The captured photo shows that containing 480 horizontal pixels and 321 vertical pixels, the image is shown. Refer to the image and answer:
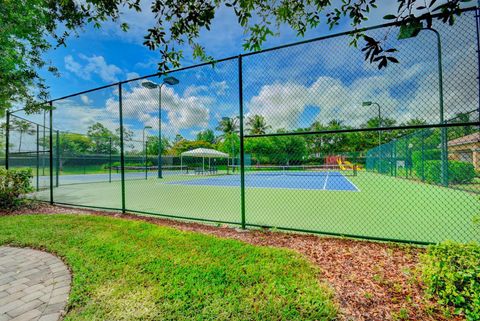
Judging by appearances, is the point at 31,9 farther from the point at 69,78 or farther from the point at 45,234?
the point at 45,234

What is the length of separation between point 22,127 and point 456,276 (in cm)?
1235

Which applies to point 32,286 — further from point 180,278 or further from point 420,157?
point 420,157

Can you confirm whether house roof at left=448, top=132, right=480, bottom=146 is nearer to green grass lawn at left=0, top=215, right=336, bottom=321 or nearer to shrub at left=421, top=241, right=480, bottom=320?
shrub at left=421, top=241, right=480, bottom=320

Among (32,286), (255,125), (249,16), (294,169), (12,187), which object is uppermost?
(249,16)

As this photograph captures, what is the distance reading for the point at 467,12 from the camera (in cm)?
300

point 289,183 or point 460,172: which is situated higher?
point 460,172

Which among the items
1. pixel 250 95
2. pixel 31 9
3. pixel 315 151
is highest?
pixel 31 9

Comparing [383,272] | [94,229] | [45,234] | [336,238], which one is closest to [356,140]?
[336,238]

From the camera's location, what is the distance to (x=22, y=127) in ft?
29.5

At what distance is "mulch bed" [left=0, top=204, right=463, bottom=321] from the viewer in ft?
6.49

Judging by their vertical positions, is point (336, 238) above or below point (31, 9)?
below

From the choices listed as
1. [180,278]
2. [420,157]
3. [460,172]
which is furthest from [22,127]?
[420,157]

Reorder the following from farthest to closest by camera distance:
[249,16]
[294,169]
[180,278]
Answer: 1. [294,169]
2. [180,278]
3. [249,16]

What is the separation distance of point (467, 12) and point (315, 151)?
14.1 ft
